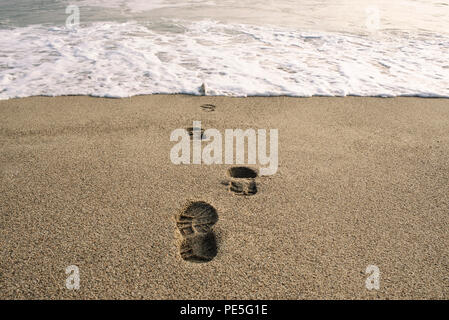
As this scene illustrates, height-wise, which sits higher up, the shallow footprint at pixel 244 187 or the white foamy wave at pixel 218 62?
the white foamy wave at pixel 218 62

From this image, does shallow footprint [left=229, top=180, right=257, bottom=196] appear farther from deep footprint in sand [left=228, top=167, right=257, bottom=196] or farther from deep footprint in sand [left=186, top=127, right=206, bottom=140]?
deep footprint in sand [left=186, top=127, right=206, bottom=140]

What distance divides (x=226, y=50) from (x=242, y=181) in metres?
3.36

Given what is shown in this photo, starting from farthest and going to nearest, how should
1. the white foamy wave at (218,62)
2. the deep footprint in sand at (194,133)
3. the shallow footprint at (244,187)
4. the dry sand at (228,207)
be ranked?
the white foamy wave at (218,62) → the deep footprint in sand at (194,133) → the shallow footprint at (244,187) → the dry sand at (228,207)

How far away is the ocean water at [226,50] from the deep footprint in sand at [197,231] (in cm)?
194

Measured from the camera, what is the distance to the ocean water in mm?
3754

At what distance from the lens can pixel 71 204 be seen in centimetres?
192

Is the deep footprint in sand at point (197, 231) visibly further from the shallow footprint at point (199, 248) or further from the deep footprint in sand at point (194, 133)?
the deep footprint in sand at point (194, 133)

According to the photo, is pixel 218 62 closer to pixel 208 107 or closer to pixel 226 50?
pixel 226 50

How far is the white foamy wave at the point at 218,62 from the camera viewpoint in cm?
369

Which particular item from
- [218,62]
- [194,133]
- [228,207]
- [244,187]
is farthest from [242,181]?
[218,62]

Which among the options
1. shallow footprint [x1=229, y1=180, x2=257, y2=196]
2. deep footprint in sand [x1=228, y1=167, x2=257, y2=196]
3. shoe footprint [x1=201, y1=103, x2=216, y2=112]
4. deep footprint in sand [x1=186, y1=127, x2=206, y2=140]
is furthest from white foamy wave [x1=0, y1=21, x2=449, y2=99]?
shallow footprint [x1=229, y1=180, x2=257, y2=196]

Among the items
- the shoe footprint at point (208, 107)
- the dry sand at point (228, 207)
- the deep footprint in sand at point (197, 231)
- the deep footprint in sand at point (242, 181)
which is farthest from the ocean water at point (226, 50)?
the deep footprint in sand at point (197, 231)

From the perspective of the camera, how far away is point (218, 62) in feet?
14.8

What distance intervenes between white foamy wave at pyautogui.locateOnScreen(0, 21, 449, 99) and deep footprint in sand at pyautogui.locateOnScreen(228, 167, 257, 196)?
4.81 ft
